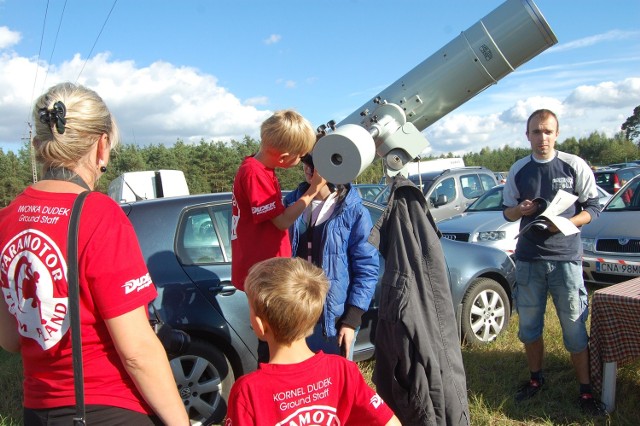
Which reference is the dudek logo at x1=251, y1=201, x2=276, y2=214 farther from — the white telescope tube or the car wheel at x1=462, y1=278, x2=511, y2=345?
the car wheel at x1=462, y1=278, x2=511, y2=345

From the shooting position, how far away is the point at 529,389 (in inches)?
143

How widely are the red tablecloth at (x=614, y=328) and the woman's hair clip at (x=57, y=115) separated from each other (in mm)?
3241

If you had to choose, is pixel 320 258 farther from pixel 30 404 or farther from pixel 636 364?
pixel 636 364

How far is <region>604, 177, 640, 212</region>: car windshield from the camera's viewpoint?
6.61 meters

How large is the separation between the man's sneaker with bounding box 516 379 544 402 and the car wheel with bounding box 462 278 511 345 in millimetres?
986

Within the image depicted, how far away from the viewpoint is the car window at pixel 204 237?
347cm

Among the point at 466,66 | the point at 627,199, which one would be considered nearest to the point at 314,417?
the point at 466,66

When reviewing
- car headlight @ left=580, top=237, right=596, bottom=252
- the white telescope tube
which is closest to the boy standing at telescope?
the white telescope tube

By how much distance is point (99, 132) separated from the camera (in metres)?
1.49

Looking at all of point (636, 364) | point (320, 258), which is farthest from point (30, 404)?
point (636, 364)

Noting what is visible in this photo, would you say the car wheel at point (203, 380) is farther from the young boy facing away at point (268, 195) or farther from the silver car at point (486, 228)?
the silver car at point (486, 228)

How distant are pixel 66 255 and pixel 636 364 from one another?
4097mm

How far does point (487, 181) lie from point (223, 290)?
940 cm

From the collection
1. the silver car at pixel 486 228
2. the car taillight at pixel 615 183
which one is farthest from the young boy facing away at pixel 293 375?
the car taillight at pixel 615 183
